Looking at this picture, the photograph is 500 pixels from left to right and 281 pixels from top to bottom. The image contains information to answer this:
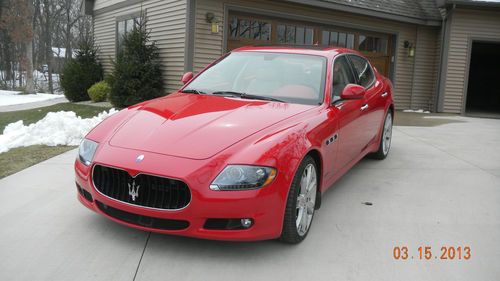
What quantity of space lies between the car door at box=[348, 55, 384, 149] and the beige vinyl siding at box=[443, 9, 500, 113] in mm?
9589

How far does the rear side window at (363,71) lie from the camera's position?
17.3 ft

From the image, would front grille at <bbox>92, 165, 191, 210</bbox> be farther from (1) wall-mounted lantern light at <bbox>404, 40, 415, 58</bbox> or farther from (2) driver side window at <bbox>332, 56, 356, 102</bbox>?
(1) wall-mounted lantern light at <bbox>404, 40, 415, 58</bbox>

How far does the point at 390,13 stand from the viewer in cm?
1372

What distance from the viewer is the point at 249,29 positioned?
39.5 ft

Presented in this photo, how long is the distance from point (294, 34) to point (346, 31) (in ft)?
6.23

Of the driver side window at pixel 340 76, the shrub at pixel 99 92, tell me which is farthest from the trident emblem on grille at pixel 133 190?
the shrub at pixel 99 92

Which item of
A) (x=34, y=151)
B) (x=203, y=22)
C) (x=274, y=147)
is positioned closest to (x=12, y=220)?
(x=274, y=147)

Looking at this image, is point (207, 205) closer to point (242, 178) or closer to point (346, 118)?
point (242, 178)

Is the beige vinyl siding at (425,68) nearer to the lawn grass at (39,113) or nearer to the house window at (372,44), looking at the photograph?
the house window at (372,44)

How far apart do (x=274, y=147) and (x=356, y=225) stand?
1.26 metres

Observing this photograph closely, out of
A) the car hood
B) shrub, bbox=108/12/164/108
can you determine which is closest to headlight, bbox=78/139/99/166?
the car hood

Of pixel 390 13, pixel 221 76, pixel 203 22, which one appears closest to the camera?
pixel 221 76

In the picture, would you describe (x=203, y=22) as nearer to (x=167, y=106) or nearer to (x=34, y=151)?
(x=34, y=151)
